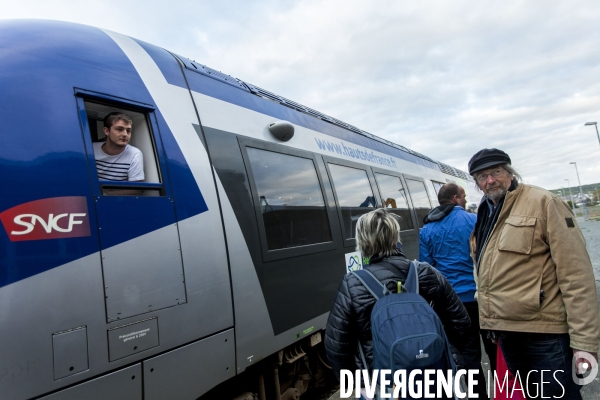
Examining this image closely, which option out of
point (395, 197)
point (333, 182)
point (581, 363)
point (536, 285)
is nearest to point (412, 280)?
point (536, 285)

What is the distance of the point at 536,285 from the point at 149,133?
2.43 metres

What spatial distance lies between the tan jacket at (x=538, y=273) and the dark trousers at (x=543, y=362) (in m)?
0.09

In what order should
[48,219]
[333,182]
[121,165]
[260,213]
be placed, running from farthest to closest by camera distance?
[333,182] → [260,213] → [121,165] → [48,219]

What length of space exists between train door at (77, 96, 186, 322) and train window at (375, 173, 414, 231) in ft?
11.7

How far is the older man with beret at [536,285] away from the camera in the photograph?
6.62ft

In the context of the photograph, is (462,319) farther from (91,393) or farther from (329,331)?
(91,393)

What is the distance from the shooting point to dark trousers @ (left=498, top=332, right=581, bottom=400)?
212cm

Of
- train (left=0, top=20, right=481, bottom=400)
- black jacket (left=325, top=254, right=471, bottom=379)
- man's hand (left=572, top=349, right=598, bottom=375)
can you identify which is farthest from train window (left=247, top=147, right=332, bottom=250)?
man's hand (left=572, top=349, right=598, bottom=375)

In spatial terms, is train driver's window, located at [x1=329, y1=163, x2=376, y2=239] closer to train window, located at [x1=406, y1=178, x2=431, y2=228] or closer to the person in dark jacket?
train window, located at [x1=406, y1=178, x2=431, y2=228]

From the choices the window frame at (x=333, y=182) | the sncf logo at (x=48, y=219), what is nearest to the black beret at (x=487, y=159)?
Answer: the window frame at (x=333, y=182)

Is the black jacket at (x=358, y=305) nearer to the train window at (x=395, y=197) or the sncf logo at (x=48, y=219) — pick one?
the sncf logo at (x=48, y=219)

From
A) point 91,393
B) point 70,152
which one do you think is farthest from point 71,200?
point 91,393

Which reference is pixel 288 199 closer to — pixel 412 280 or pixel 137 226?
pixel 137 226

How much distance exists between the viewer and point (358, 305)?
192 centimetres
